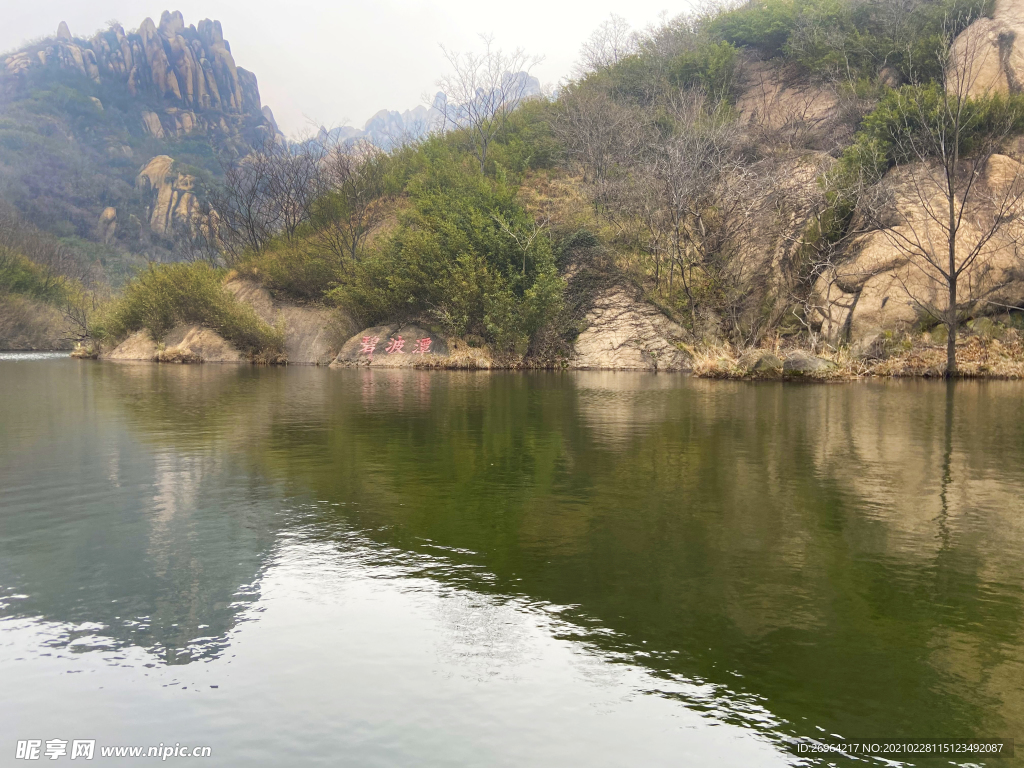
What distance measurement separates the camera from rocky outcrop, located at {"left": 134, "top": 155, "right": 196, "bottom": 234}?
98938 millimetres

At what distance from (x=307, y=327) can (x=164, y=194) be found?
74.1m

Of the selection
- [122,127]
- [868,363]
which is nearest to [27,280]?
[868,363]

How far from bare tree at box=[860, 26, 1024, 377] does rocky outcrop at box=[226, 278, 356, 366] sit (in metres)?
24.0

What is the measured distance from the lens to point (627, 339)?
34562mm

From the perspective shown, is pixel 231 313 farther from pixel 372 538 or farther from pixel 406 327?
pixel 372 538

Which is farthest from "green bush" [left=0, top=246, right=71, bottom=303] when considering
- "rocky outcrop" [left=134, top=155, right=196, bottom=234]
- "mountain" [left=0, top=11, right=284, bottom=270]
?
"rocky outcrop" [left=134, top=155, right=196, bottom=234]

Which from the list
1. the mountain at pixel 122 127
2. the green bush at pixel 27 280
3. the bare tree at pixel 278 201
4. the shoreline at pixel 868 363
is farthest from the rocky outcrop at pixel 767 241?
the mountain at pixel 122 127

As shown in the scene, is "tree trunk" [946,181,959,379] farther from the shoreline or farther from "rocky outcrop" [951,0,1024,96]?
"rocky outcrop" [951,0,1024,96]

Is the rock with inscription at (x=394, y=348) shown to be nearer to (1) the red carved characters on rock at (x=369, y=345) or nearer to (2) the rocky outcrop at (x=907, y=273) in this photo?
(1) the red carved characters on rock at (x=369, y=345)

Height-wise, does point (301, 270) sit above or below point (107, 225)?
below

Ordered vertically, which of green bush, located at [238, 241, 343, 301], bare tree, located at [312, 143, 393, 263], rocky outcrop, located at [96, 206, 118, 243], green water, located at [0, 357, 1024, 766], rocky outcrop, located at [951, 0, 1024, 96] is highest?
rocky outcrop, located at [96, 206, 118, 243]

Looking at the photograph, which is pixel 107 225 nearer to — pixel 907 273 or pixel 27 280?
pixel 27 280

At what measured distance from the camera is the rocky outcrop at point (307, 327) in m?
38.6

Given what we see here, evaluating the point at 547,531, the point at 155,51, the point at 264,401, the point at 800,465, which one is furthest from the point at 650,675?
the point at 155,51
